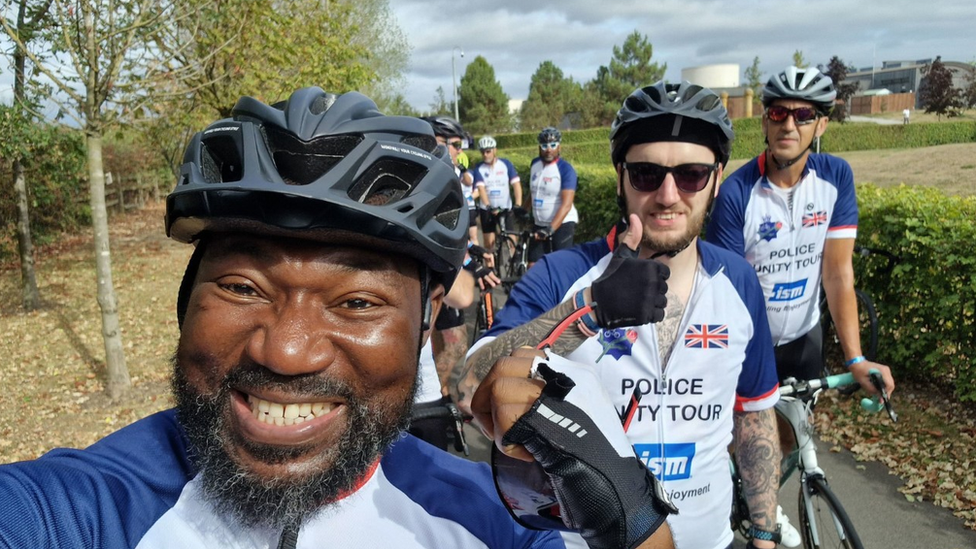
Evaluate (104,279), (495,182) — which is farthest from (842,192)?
(495,182)

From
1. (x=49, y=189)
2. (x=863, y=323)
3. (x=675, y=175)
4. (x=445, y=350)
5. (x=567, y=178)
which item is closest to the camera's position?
(x=675, y=175)

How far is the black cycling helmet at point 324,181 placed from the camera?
1.40m

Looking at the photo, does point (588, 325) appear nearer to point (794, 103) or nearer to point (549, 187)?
point (794, 103)

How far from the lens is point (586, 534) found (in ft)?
4.31

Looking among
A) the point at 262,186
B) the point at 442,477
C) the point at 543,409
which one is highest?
the point at 262,186

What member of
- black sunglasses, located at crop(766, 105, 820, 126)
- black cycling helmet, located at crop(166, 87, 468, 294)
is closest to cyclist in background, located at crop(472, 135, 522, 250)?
black sunglasses, located at crop(766, 105, 820, 126)

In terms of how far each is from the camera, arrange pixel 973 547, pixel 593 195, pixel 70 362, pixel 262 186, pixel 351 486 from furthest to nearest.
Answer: pixel 593 195 → pixel 70 362 → pixel 973 547 → pixel 351 486 → pixel 262 186

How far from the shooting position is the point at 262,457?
1367mm

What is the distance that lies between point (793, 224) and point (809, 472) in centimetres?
150

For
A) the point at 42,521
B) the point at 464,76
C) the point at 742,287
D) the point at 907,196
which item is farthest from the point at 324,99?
the point at 464,76

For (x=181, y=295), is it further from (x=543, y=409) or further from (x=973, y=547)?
(x=973, y=547)

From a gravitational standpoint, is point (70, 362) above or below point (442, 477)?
below

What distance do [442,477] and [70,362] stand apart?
25.7ft

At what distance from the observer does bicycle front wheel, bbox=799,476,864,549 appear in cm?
344
